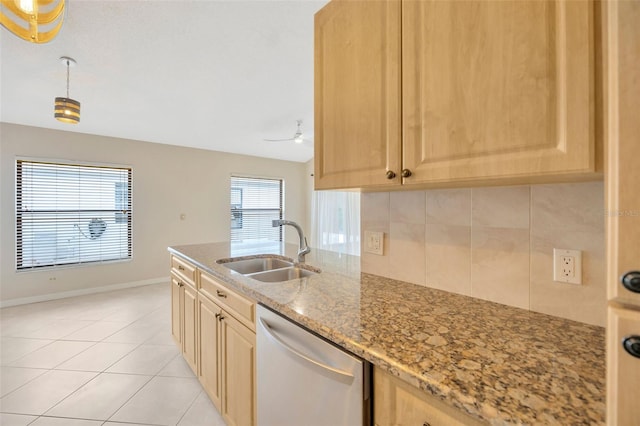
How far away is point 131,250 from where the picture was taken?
14.3 feet

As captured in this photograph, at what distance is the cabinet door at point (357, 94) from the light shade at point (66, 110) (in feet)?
7.18

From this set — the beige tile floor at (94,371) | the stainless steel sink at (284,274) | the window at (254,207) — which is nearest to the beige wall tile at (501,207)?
the stainless steel sink at (284,274)

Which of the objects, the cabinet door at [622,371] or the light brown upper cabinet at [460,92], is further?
the light brown upper cabinet at [460,92]

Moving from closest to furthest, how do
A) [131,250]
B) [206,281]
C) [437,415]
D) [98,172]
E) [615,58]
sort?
[615,58] → [437,415] → [206,281] → [98,172] → [131,250]

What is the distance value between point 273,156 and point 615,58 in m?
5.63

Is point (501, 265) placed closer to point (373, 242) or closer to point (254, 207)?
point (373, 242)

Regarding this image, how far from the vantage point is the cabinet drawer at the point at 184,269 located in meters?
1.88

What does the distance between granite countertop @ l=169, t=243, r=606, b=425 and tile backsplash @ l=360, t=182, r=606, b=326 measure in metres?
0.06

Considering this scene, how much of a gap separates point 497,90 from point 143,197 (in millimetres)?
4899

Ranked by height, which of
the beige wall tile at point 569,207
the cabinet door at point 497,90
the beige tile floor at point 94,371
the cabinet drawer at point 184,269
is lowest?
the beige tile floor at point 94,371

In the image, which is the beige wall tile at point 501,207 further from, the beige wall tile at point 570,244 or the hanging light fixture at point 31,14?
the hanging light fixture at point 31,14

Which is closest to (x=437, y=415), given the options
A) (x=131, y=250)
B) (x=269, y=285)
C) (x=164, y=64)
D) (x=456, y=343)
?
(x=456, y=343)

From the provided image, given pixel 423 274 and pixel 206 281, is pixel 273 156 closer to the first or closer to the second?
pixel 206 281

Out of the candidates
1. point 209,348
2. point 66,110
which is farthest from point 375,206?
point 66,110
